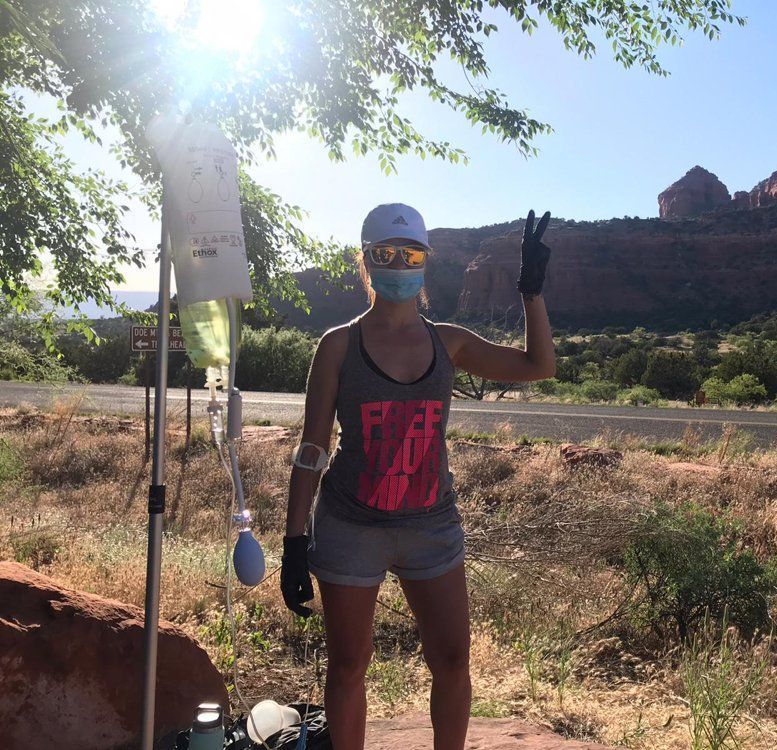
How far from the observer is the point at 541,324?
219 centimetres

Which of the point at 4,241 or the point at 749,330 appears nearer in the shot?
the point at 4,241

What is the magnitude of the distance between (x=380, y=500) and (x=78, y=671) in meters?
1.44

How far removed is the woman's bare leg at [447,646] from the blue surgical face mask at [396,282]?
80cm

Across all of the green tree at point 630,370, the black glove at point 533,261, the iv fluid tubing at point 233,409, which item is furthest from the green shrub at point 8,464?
the green tree at point 630,370

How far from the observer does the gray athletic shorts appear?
1940 mm

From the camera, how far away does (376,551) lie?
1.95 meters

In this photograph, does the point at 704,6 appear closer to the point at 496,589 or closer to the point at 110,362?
the point at 496,589

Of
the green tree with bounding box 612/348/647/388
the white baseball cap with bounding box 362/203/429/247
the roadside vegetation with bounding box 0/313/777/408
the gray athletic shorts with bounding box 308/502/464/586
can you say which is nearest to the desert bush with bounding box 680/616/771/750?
the gray athletic shorts with bounding box 308/502/464/586

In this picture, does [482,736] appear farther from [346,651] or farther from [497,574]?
[497,574]

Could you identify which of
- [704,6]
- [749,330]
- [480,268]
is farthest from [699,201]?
[704,6]

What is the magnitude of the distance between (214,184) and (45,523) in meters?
4.88

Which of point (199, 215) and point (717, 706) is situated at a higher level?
point (199, 215)

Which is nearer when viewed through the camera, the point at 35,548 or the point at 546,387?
the point at 35,548

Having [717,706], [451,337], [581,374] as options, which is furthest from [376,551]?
[581,374]
